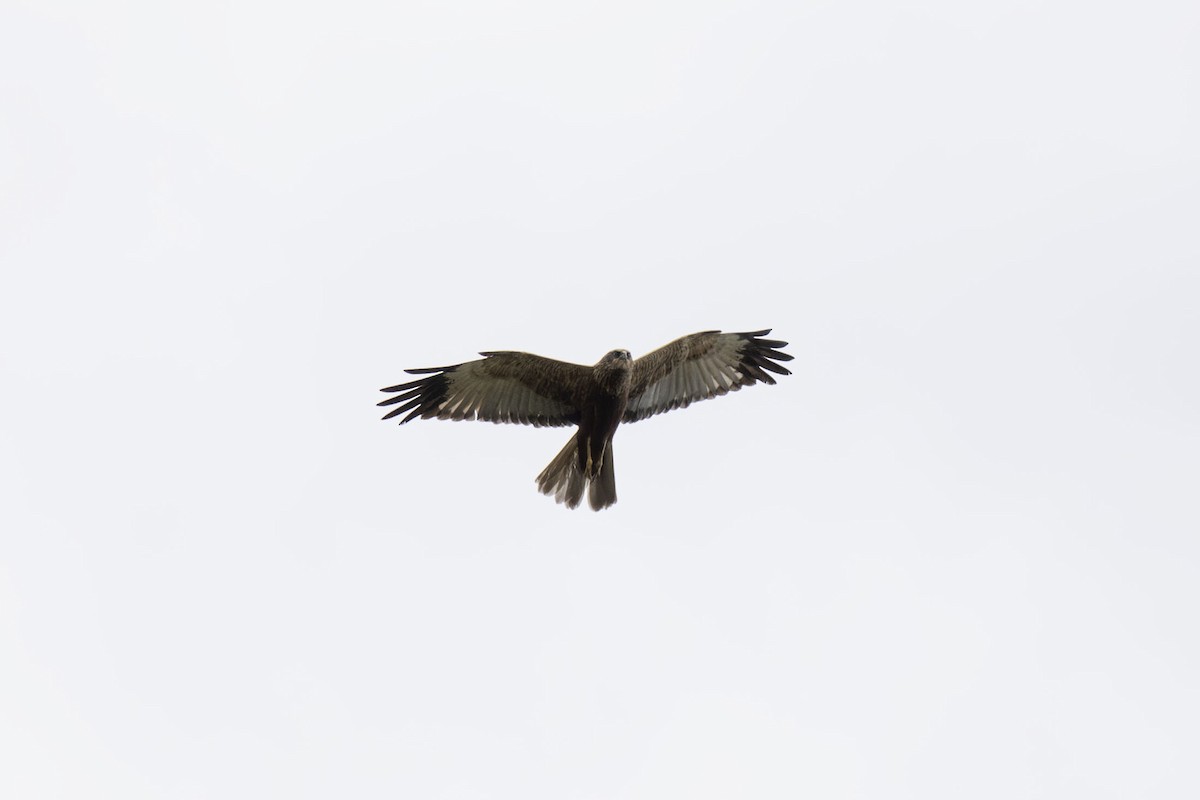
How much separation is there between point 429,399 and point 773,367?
3794 millimetres

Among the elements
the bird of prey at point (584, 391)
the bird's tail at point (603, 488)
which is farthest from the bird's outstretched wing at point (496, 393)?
the bird's tail at point (603, 488)

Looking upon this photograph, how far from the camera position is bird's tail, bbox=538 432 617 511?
1472 centimetres

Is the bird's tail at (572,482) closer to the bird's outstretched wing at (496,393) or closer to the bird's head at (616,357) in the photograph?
the bird's outstretched wing at (496,393)

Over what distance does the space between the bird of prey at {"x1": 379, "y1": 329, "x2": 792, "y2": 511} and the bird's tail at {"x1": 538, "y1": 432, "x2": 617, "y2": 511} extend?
0.04ft

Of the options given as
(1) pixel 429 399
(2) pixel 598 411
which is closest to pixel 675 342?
(2) pixel 598 411

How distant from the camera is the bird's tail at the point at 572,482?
579 inches

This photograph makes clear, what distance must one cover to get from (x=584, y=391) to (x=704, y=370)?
62.5 inches

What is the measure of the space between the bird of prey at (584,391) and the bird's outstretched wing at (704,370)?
0.4 inches

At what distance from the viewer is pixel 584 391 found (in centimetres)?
1419

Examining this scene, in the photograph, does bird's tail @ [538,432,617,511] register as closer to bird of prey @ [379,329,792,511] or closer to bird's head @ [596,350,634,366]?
bird of prey @ [379,329,792,511]

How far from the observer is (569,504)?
1477 centimetres

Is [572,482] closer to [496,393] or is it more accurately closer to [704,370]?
[496,393]

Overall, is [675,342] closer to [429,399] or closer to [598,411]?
[598,411]

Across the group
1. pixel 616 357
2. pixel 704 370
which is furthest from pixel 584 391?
pixel 704 370
